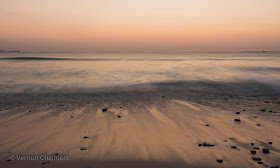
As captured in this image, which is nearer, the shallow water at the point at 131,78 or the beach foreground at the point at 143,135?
the beach foreground at the point at 143,135

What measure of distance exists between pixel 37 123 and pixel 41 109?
209 cm

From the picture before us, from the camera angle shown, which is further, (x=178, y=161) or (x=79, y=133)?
(x=79, y=133)

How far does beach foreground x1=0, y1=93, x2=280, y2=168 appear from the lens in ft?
14.4

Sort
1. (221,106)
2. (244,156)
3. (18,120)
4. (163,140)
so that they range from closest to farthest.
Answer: (244,156) → (163,140) → (18,120) → (221,106)

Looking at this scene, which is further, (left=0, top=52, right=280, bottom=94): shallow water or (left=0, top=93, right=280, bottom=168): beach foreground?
(left=0, top=52, right=280, bottom=94): shallow water

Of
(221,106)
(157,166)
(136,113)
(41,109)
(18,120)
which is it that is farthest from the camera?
(221,106)

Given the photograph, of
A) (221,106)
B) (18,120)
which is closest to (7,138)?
(18,120)

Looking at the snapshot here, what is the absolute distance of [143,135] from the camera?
5.74 m

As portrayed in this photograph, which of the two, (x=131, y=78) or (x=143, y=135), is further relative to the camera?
(x=131, y=78)

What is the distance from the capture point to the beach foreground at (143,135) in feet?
14.4

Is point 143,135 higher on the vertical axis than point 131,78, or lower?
higher

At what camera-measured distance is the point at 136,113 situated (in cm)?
809

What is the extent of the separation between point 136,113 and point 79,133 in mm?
2715

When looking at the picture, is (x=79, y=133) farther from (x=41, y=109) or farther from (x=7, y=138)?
(x=41, y=109)
